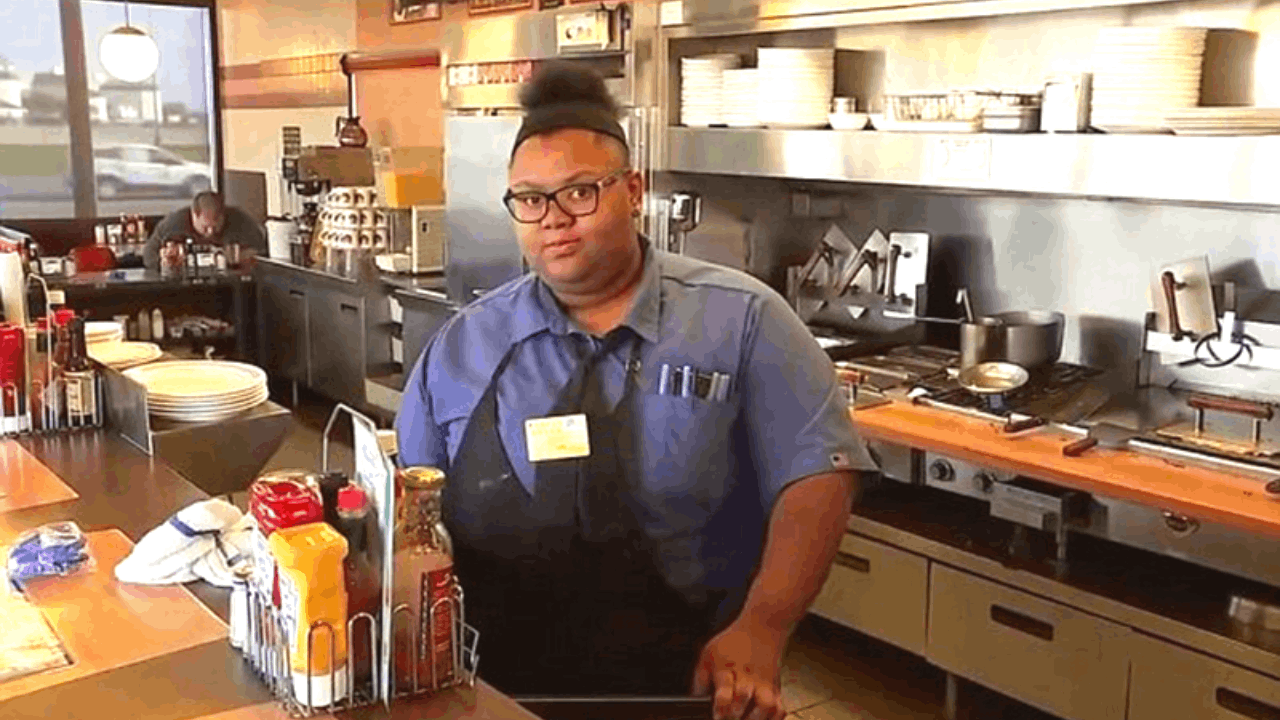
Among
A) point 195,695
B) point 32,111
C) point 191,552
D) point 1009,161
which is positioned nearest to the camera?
point 195,695

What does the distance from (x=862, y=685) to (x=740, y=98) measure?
179cm

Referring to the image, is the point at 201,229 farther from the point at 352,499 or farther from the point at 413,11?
the point at 352,499

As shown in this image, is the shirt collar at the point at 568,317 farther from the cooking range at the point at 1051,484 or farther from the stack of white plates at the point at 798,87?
the stack of white plates at the point at 798,87

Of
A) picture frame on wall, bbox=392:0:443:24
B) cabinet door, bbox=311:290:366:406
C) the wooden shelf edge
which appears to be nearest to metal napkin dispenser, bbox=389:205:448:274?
cabinet door, bbox=311:290:366:406

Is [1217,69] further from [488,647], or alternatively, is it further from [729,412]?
[488,647]

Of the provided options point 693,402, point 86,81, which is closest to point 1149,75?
point 693,402

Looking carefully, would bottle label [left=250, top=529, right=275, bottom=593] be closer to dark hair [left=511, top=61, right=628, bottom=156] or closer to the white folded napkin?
the white folded napkin

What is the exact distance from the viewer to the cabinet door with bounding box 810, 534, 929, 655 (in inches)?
124

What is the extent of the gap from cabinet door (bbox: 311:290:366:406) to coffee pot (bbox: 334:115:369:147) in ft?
3.40

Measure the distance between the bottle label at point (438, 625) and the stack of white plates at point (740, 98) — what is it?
269 cm

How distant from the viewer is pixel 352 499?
1350 mm

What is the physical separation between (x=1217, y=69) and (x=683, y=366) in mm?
1879

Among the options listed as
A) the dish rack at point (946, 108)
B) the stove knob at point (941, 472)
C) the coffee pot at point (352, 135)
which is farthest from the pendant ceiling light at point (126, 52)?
the stove knob at point (941, 472)

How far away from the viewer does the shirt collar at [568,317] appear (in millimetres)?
1893
